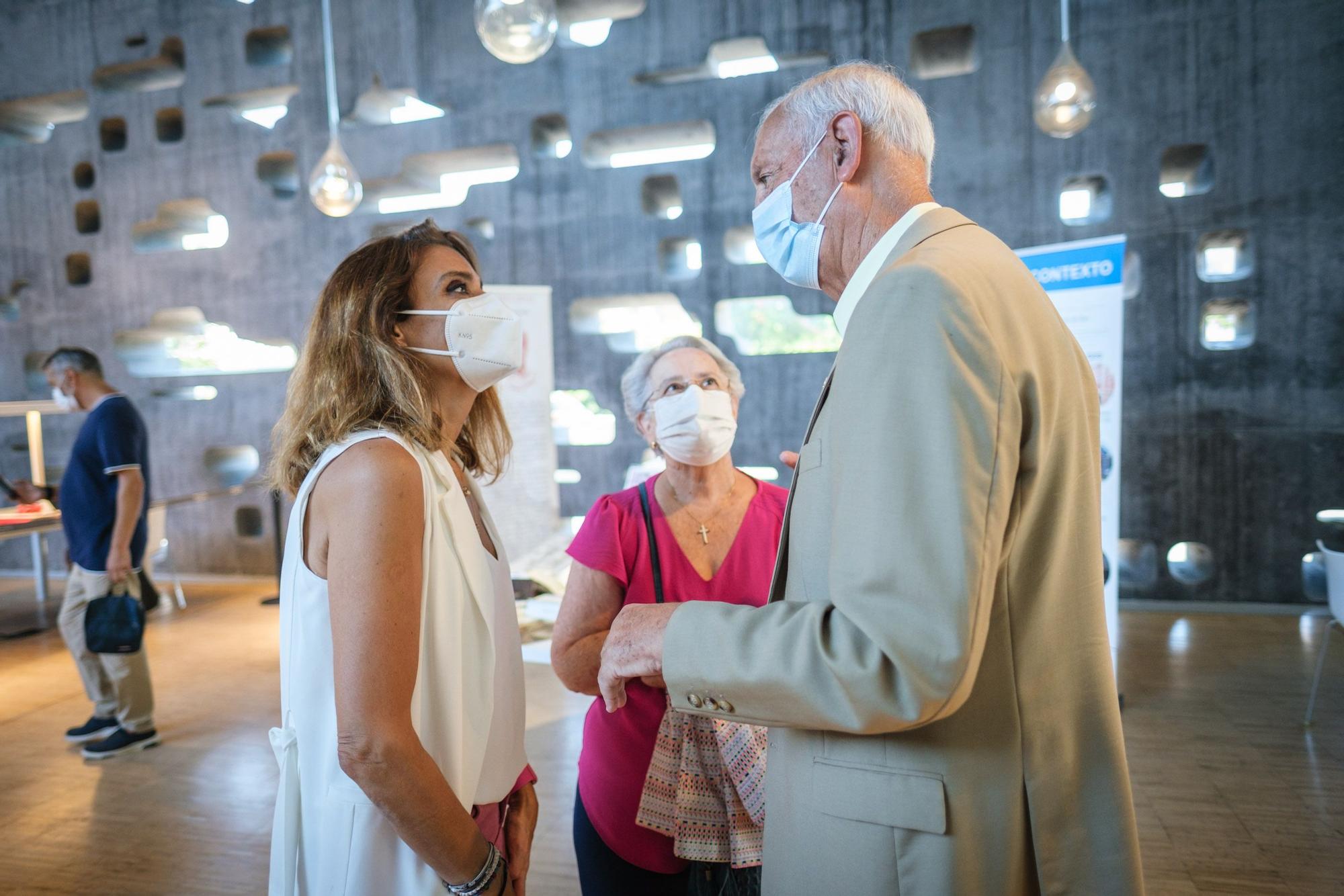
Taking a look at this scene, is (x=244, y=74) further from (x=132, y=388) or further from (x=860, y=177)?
(x=860, y=177)

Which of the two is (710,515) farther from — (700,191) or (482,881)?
(700,191)

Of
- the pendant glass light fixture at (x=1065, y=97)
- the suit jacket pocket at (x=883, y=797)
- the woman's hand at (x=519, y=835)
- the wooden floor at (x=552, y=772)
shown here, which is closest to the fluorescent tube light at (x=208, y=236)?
the wooden floor at (x=552, y=772)

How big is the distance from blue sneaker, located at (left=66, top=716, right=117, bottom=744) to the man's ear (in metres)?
4.63

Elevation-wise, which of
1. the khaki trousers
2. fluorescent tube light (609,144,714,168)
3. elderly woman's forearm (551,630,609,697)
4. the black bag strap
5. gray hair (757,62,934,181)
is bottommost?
the khaki trousers

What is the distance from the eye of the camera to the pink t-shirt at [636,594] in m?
1.77

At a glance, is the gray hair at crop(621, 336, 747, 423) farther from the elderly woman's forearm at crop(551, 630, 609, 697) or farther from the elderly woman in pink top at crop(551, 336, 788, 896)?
the elderly woman's forearm at crop(551, 630, 609, 697)

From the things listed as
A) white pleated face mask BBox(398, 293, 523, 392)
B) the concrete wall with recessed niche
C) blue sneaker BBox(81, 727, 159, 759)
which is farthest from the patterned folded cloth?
the concrete wall with recessed niche

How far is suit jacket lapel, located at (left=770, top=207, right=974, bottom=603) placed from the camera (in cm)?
102

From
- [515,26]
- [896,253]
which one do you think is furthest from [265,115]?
[896,253]

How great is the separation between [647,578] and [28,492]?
518 centimetres

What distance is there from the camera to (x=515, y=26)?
10.6 ft

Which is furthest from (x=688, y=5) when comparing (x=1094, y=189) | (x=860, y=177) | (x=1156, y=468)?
(x=860, y=177)

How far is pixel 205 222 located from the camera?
8.21 meters

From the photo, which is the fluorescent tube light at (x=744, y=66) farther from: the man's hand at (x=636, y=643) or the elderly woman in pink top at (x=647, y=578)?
the man's hand at (x=636, y=643)
